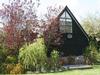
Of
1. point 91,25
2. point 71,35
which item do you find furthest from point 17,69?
point 91,25

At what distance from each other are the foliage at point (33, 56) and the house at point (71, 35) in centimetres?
999

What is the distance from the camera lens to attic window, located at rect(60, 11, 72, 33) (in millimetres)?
40250

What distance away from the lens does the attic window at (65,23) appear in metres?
40.2

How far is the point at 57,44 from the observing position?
38.3 meters

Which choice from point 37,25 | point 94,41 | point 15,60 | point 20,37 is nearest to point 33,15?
point 37,25

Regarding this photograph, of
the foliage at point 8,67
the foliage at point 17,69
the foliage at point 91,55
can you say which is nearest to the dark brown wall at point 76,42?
the foliage at point 91,55

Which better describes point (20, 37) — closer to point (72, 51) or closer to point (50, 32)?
A: point (50, 32)

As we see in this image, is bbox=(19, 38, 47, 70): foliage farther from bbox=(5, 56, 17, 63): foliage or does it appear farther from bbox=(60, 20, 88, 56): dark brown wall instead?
bbox=(60, 20, 88, 56): dark brown wall

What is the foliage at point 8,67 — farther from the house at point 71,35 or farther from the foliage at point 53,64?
the house at point 71,35

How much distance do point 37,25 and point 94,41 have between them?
32.1ft

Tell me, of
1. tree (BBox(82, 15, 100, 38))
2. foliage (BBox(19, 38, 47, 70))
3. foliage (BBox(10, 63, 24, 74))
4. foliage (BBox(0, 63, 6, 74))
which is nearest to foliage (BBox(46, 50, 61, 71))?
foliage (BBox(19, 38, 47, 70))

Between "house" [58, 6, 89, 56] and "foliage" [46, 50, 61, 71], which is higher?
"house" [58, 6, 89, 56]

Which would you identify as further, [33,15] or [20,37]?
[33,15]

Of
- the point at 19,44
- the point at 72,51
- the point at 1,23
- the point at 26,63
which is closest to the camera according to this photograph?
the point at 26,63
